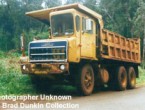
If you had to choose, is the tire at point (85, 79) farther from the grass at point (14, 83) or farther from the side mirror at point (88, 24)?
the grass at point (14, 83)

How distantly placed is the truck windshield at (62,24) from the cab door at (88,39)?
1.89 feet

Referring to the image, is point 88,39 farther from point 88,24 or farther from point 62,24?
point 62,24

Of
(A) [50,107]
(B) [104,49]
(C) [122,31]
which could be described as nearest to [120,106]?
(A) [50,107]

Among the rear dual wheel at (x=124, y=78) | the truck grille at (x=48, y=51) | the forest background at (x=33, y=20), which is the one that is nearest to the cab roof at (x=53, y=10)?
the truck grille at (x=48, y=51)

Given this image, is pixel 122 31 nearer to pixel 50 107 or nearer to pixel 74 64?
pixel 74 64

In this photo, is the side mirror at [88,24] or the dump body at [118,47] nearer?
the side mirror at [88,24]

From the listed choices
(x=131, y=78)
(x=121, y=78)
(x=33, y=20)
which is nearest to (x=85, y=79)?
(x=121, y=78)

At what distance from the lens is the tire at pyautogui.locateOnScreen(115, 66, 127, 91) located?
1684 centimetres

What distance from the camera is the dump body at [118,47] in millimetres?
15570

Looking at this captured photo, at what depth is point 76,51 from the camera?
1289cm

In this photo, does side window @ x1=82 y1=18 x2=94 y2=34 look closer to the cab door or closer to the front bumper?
the cab door

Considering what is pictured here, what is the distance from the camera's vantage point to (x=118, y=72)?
17.0 m

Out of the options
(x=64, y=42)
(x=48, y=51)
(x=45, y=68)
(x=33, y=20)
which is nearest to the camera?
(x=64, y=42)

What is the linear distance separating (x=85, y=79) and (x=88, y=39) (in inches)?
66.2
